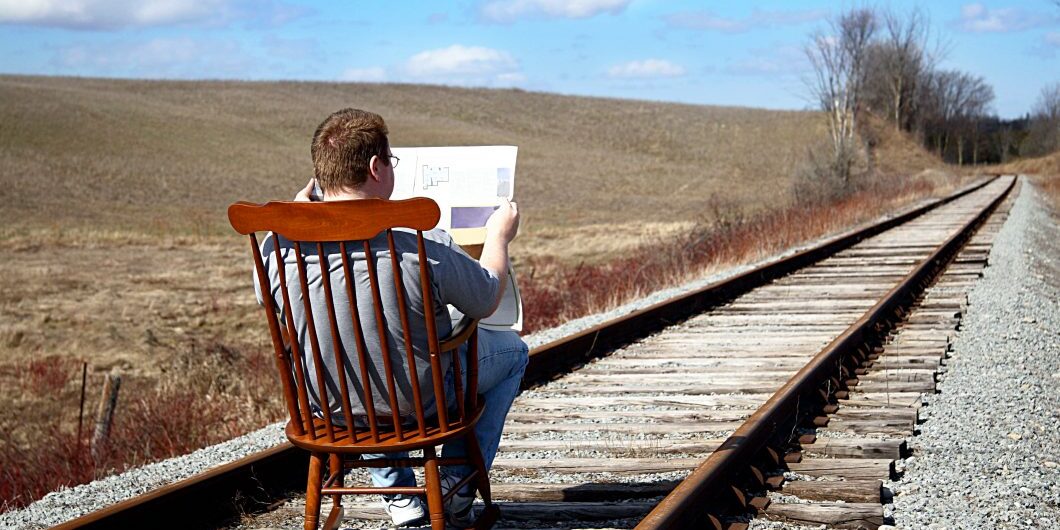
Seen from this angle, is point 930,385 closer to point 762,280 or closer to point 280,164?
point 762,280

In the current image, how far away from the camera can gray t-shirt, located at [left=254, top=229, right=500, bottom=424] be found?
2.90m

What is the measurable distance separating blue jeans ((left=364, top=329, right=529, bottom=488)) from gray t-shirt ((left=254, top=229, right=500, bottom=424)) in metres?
0.32

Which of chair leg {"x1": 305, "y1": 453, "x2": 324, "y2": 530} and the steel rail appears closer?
chair leg {"x1": 305, "y1": 453, "x2": 324, "y2": 530}

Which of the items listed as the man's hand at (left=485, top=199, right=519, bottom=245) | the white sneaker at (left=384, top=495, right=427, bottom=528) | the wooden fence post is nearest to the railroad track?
the white sneaker at (left=384, top=495, right=427, bottom=528)

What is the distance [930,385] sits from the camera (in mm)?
5734

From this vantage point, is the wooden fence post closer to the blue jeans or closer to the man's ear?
the blue jeans

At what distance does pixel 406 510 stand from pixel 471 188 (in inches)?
42.3

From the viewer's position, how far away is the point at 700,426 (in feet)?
16.4

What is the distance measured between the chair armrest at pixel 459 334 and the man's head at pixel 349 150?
49 cm

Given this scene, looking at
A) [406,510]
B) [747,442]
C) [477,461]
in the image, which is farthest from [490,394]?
[747,442]

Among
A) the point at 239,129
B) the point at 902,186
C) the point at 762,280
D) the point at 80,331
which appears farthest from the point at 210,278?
the point at 239,129

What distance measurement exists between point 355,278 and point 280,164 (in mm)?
51372

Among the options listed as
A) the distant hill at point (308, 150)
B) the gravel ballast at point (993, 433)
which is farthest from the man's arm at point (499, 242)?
the distant hill at point (308, 150)

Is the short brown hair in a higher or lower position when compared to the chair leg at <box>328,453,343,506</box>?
higher
